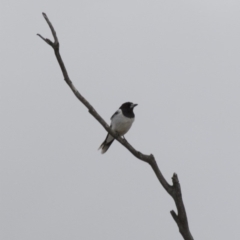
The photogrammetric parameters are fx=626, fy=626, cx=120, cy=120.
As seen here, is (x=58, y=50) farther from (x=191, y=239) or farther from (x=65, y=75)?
(x=191, y=239)

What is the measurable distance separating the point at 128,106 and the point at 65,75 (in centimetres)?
669

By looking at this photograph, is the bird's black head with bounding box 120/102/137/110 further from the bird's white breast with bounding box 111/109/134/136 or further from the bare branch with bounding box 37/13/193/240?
the bare branch with bounding box 37/13/193/240

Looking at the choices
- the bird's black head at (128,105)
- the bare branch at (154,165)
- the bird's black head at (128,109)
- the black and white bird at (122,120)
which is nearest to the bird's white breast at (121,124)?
the black and white bird at (122,120)

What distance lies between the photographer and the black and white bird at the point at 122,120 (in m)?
15.2

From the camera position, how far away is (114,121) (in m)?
15.4

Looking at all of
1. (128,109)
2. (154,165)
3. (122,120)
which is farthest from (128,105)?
(154,165)

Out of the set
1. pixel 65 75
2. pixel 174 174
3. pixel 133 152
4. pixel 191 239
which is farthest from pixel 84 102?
pixel 191 239

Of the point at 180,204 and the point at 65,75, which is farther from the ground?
the point at 65,75

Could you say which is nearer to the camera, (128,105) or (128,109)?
(128,109)

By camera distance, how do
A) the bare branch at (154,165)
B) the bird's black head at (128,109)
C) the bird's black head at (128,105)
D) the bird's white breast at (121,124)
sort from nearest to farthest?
the bare branch at (154,165) < the bird's white breast at (121,124) < the bird's black head at (128,109) < the bird's black head at (128,105)

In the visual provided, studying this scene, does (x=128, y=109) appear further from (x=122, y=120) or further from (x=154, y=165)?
(x=154, y=165)

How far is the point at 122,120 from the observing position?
1519cm

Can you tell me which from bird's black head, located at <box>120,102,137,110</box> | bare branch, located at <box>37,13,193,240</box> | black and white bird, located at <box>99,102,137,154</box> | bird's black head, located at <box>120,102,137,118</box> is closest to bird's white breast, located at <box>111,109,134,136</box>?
black and white bird, located at <box>99,102,137,154</box>

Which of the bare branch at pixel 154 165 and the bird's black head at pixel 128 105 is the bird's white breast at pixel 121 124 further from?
the bare branch at pixel 154 165
